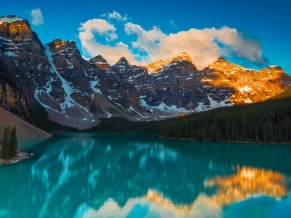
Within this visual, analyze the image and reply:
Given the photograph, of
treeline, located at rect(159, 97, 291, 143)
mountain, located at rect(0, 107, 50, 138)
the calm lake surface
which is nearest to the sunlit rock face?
the calm lake surface

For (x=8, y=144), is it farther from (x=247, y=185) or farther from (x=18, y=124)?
(x=18, y=124)

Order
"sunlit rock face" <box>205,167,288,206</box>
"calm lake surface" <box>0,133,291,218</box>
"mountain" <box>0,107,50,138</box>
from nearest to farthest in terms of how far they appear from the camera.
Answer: "calm lake surface" <box>0,133,291,218</box>, "sunlit rock face" <box>205,167,288,206</box>, "mountain" <box>0,107,50,138</box>

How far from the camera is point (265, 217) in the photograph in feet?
102

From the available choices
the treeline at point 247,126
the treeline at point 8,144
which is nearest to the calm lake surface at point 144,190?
the treeline at point 8,144

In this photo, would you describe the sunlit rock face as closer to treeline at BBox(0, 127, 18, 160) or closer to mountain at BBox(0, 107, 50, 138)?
treeline at BBox(0, 127, 18, 160)

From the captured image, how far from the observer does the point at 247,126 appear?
456ft

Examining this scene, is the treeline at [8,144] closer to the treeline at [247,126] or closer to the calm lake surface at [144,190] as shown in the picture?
the calm lake surface at [144,190]

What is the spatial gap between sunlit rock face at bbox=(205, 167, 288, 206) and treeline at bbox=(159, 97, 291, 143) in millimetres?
77986

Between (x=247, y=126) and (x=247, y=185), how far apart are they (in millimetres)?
96735

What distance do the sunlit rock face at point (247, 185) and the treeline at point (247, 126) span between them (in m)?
78.0

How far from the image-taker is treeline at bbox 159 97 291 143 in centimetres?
13212

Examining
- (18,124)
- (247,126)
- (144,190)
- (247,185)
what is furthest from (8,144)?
(247,126)

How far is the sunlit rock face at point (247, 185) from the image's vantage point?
1533 inches

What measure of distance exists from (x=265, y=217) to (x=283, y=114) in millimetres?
118669
